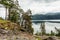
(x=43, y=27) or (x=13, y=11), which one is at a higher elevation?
(x=13, y=11)

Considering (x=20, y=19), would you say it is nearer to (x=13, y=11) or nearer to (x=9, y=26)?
(x=13, y=11)

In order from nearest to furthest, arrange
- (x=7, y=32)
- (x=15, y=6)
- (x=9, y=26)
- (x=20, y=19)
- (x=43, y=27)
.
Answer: (x=7, y=32) → (x=9, y=26) → (x=15, y=6) → (x=20, y=19) → (x=43, y=27)

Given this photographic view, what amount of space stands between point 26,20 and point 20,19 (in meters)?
2.90

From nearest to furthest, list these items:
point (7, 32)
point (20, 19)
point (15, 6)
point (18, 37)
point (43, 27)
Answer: point (18, 37)
point (7, 32)
point (15, 6)
point (20, 19)
point (43, 27)

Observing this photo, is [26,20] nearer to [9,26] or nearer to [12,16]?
[12,16]

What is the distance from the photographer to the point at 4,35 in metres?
12.6

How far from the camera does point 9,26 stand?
14727mm

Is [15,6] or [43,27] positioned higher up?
[15,6]

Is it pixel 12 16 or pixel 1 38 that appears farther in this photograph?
pixel 12 16

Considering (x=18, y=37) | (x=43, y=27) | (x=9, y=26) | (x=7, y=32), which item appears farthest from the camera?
(x=43, y=27)

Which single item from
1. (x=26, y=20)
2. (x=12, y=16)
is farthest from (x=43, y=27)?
(x=12, y=16)

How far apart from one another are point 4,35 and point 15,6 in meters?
39.9

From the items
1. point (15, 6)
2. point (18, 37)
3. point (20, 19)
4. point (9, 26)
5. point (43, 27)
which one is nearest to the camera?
point (18, 37)

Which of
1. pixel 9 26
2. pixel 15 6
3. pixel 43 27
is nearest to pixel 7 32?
pixel 9 26
